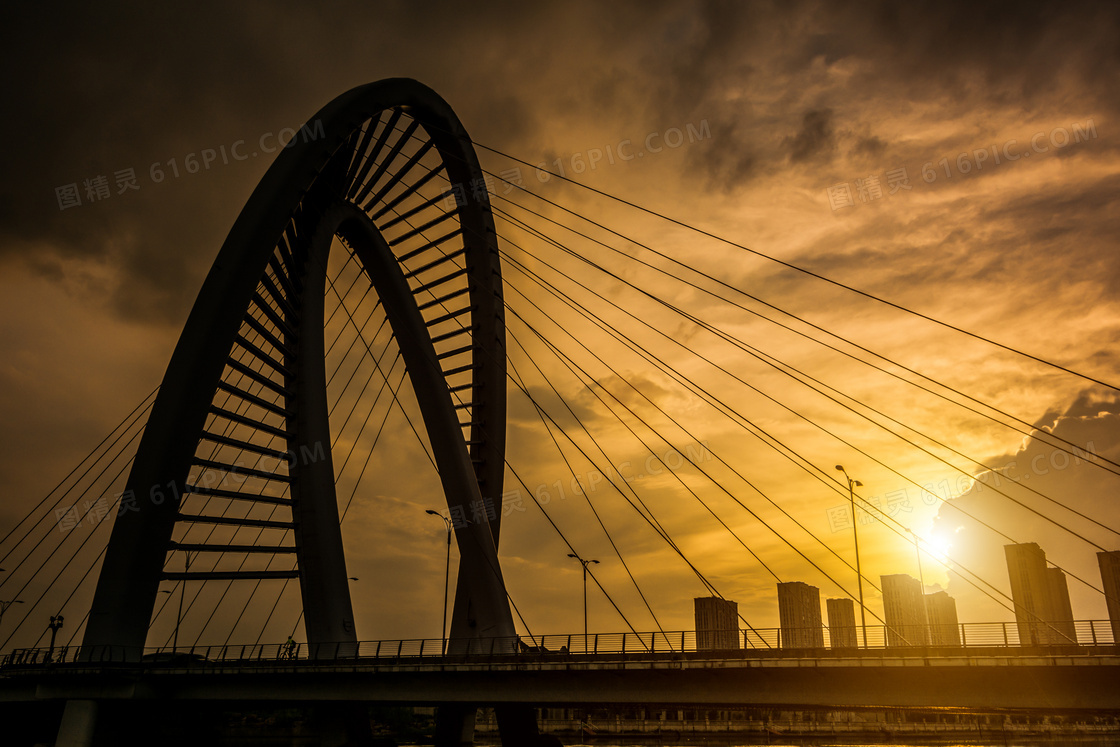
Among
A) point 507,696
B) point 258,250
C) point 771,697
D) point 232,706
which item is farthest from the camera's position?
point 232,706

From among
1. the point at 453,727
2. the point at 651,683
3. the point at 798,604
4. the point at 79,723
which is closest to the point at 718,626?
the point at 798,604

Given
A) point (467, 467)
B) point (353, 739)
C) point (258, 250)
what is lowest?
point (353, 739)

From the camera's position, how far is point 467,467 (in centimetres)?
3262

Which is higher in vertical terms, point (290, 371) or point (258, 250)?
point (258, 250)

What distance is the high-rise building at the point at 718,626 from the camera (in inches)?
1035

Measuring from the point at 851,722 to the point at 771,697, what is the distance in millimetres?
94527

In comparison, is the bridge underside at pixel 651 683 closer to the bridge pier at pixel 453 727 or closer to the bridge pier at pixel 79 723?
the bridge pier at pixel 79 723

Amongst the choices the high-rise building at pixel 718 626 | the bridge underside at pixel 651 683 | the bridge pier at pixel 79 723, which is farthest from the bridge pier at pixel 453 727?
the bridge pier at pixel 79 723

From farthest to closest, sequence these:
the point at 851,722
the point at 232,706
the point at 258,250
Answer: the point at 851,722 < the point at 232,706 < the point at 258,250

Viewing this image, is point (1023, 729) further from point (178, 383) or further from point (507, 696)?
point (178, 383)

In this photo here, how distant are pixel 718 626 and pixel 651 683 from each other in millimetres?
38075

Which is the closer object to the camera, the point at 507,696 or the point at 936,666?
the point at 936,666

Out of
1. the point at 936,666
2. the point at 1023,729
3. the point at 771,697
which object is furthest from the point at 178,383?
the point at 1023,729

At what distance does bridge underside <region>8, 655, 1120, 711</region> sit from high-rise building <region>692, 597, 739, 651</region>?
4.00 ft
